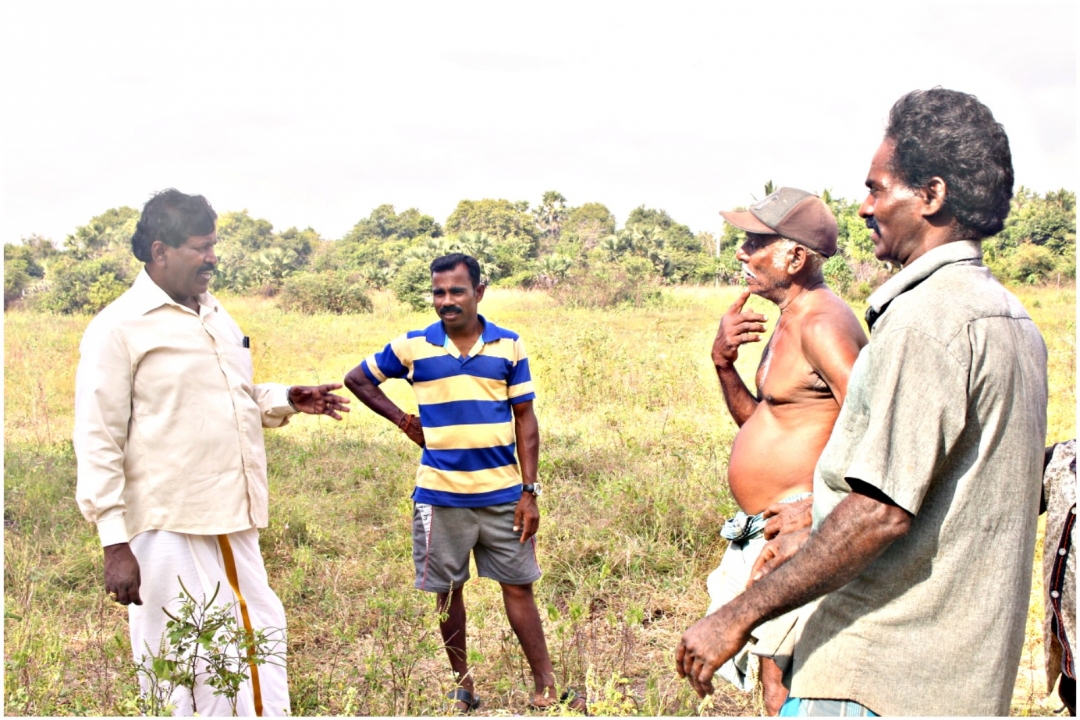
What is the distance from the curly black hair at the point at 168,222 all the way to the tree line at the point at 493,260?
16275 millimetres

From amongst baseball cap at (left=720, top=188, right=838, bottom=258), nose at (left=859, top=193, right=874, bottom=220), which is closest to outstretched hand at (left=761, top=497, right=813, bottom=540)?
nose at (left=859, top=193, right=874, bottom=220)

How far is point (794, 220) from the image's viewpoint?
2680 millimetres

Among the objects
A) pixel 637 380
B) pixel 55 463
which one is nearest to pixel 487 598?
pixel 55 463

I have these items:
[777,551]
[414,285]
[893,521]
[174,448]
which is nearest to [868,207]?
[893,521]

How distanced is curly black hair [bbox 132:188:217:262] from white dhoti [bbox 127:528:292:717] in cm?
92

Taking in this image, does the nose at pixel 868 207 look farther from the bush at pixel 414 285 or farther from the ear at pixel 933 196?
the bush at pixel 414 285

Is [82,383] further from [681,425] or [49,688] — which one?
[681,425]

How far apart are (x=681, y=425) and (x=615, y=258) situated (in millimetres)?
19764

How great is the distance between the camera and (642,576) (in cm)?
464

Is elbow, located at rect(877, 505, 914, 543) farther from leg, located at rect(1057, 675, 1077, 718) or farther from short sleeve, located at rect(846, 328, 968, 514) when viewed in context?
leg, located at rect(1057, 675, 1077, 718)

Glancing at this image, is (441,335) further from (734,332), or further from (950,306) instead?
(950,306)

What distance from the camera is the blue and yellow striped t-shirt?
340 centimetres

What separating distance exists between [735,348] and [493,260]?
2447cm

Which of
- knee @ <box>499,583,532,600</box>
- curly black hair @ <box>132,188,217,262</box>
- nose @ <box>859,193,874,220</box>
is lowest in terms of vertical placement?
knee @ <box>499,583,532,600</box>
